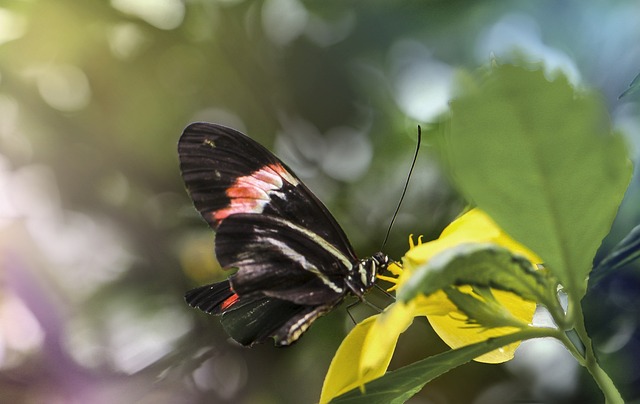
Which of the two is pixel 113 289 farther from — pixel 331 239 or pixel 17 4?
pixel 331 239

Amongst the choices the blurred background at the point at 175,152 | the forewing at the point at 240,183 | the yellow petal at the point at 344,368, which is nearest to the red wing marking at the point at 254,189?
the forewing at the point at 240,183

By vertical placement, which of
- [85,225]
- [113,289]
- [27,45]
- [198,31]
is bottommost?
[113,289]

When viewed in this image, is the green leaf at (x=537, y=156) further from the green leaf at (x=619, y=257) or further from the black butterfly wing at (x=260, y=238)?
the black butterfly wing at (x=260, y=238)

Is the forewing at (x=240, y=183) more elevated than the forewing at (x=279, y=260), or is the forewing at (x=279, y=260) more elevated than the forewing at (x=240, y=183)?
the forewing at (x=240, y=183)

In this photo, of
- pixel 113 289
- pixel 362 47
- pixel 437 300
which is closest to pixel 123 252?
pixel 113 289

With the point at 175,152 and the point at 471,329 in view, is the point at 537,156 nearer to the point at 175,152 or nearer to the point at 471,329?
the point at 471,329

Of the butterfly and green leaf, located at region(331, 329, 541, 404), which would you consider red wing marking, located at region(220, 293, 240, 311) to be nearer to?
the butterfly
